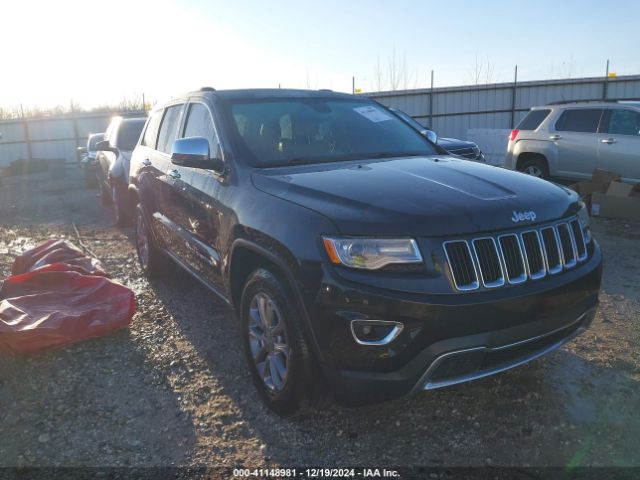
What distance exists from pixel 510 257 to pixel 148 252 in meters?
3.95

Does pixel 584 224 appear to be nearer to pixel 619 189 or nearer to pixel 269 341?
pixel 269 341

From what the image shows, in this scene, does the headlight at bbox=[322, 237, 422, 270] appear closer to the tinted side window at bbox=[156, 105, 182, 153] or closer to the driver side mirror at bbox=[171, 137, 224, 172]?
the driver side mirror at bbox=[171, 137, 224, 172]

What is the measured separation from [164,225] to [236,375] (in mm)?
1698

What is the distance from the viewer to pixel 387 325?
2.35 metres

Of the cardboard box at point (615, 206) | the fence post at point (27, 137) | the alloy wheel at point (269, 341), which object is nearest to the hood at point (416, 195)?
the alloy wheel at point (269, 341)

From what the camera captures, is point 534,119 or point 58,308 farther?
point 534,119

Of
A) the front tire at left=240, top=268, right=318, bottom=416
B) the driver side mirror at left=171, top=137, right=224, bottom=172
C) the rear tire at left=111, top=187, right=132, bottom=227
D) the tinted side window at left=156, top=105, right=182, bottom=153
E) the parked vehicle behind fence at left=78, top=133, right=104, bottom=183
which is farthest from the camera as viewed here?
the parked vehicle behind fence at left=78, top=133, right=104, bottom=183

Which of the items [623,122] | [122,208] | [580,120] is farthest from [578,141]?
[122,208]

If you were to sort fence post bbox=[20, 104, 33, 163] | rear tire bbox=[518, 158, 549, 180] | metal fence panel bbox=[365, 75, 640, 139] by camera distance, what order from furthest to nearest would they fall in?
fence post bbox=[20, 104, 33, 163], metal fence panel bbox=[365, 75, 640, 139], rear tire bbox=[518, 158, 549, 180]

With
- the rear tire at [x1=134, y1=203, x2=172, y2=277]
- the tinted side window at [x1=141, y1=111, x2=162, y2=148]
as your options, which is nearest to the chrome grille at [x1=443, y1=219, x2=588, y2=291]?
the rear tire at [x1=134, y1=203, x2=172, y2=277]

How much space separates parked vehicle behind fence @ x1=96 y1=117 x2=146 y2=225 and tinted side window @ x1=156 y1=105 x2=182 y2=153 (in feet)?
10.5

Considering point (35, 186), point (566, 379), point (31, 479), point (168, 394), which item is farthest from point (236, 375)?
point (35, 186)

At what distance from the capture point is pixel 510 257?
251 cm

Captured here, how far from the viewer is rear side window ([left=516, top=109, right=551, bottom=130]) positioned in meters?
9.91
